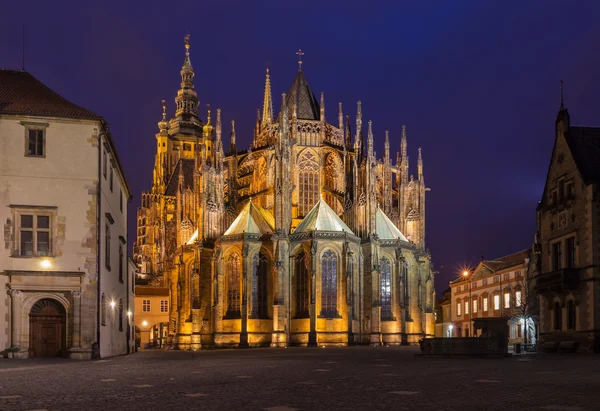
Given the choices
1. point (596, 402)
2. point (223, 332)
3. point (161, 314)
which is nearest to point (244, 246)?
point (223, 332)

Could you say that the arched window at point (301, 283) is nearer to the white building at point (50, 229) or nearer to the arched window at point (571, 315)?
the arched window at point (571, 315)

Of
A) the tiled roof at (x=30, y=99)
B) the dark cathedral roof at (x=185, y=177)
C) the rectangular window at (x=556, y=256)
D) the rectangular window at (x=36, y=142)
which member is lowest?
the rectangular window at (x=556, y=256)

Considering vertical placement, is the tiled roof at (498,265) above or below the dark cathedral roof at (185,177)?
below

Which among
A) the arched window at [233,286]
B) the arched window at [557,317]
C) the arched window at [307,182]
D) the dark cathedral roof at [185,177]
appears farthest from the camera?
the dark cathedral roof at [185,177]

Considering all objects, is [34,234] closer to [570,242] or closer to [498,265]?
[570,242]

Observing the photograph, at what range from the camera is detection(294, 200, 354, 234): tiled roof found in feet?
194

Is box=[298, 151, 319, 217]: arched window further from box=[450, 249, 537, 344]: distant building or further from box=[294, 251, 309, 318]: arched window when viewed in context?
box=[450, 249, 537, 344]: distant building

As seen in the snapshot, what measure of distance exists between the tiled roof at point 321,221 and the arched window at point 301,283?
215 cm

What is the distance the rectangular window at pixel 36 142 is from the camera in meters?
32.2

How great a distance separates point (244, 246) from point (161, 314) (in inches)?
1050

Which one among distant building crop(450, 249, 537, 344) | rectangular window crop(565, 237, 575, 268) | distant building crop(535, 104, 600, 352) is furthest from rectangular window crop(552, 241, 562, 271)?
distant building crop(450, 249, 537, 344)

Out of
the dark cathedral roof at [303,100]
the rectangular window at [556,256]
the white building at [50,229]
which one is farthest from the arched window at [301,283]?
the white building at [50,229]

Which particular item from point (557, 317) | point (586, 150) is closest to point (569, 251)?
point (557, 317)

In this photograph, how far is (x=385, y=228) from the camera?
62.6 metres
